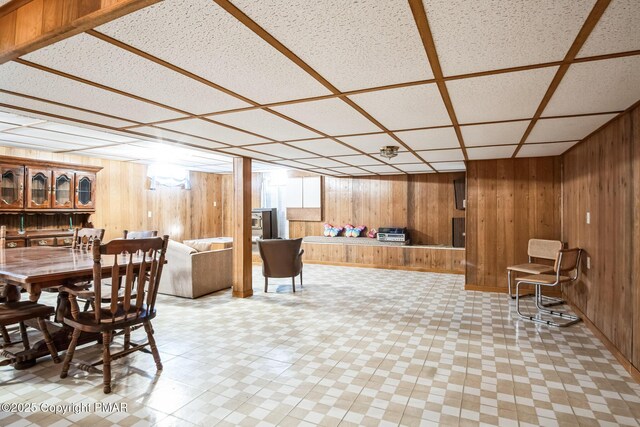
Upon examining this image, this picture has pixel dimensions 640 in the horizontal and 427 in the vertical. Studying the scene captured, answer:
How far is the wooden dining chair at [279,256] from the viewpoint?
201 inches

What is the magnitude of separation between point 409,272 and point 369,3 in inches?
243

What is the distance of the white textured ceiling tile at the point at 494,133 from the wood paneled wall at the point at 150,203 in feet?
21.2

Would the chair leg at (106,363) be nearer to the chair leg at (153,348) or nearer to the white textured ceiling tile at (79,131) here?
the chair leg at (153,348)

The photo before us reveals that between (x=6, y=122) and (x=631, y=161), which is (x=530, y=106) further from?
(x=6, y=122)

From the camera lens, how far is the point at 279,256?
5156mm

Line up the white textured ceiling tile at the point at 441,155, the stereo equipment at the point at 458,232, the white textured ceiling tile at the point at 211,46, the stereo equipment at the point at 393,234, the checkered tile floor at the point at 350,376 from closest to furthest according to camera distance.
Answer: the white textured ceiling tile at the point at 211,46 < the checkered tile floor at the point at 350,376 < the white textured ceiling tile at the point at 441,155 < the stereo equipment at the point at 458,232 < the stereo equipment at the point at 393,234

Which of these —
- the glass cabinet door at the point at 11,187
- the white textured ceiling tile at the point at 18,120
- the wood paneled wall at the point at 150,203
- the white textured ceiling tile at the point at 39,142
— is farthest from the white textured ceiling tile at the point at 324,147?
the wood paneled wall at the point at 150,203

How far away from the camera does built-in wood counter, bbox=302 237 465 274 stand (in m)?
6.78

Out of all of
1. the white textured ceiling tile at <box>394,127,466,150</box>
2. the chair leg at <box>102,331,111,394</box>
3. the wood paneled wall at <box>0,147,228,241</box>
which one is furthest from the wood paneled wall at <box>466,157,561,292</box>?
the wood paneled wall at <box>0,147,228,241</box>

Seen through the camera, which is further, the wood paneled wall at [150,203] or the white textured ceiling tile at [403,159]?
the wood paneled wall at [150,203]

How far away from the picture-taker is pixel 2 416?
6.78 feet

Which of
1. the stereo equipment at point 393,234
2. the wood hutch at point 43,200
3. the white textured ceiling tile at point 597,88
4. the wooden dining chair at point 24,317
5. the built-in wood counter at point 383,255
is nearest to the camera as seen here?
the white textured ceiling tile at point 597,88

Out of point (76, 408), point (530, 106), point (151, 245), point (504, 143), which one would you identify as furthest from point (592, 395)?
point (76, 408)

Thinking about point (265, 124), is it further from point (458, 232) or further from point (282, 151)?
point (458, 232)
